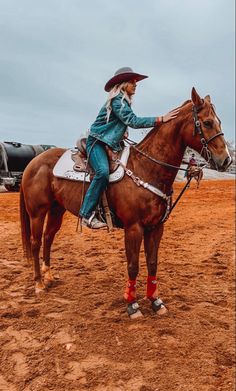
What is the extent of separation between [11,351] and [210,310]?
2.56 m

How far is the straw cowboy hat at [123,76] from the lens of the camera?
4.09m

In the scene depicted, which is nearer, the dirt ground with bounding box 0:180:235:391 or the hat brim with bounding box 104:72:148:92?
the dirt ground with bounding box 0:180:235:391

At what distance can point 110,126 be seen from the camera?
418 centimetres

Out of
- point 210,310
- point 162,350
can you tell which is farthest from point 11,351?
point 210,310

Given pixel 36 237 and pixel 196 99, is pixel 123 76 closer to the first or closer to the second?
pixel 196 99

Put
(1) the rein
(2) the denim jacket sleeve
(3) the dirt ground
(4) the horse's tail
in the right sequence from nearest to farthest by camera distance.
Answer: (3) the dirt ground < (1) the rein < (2) the denim jacket sleeve < (4) the horse's tail

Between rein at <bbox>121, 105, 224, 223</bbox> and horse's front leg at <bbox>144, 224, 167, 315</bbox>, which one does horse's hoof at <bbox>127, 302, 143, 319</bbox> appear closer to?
horse's front leg at <bbox>144, 224, 167, 315</bbox>

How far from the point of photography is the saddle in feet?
13.9

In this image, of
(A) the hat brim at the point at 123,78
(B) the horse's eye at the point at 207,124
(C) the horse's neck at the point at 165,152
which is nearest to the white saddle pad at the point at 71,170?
(C) the horse's neck at the point at 165,152

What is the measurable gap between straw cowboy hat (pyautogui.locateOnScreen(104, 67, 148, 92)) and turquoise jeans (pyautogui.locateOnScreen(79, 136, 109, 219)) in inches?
29.1

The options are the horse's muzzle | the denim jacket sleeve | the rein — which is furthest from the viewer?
the denim jacket sleeve

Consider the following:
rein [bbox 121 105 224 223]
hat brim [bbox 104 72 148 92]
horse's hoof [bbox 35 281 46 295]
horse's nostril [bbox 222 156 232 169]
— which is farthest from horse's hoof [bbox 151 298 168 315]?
hat brim [bbox 104 72 148 92]

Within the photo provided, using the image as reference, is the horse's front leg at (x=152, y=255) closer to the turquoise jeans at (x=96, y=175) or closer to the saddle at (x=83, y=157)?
the turquoise jeans at (x=96, y=175)

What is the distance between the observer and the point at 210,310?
174 inches
